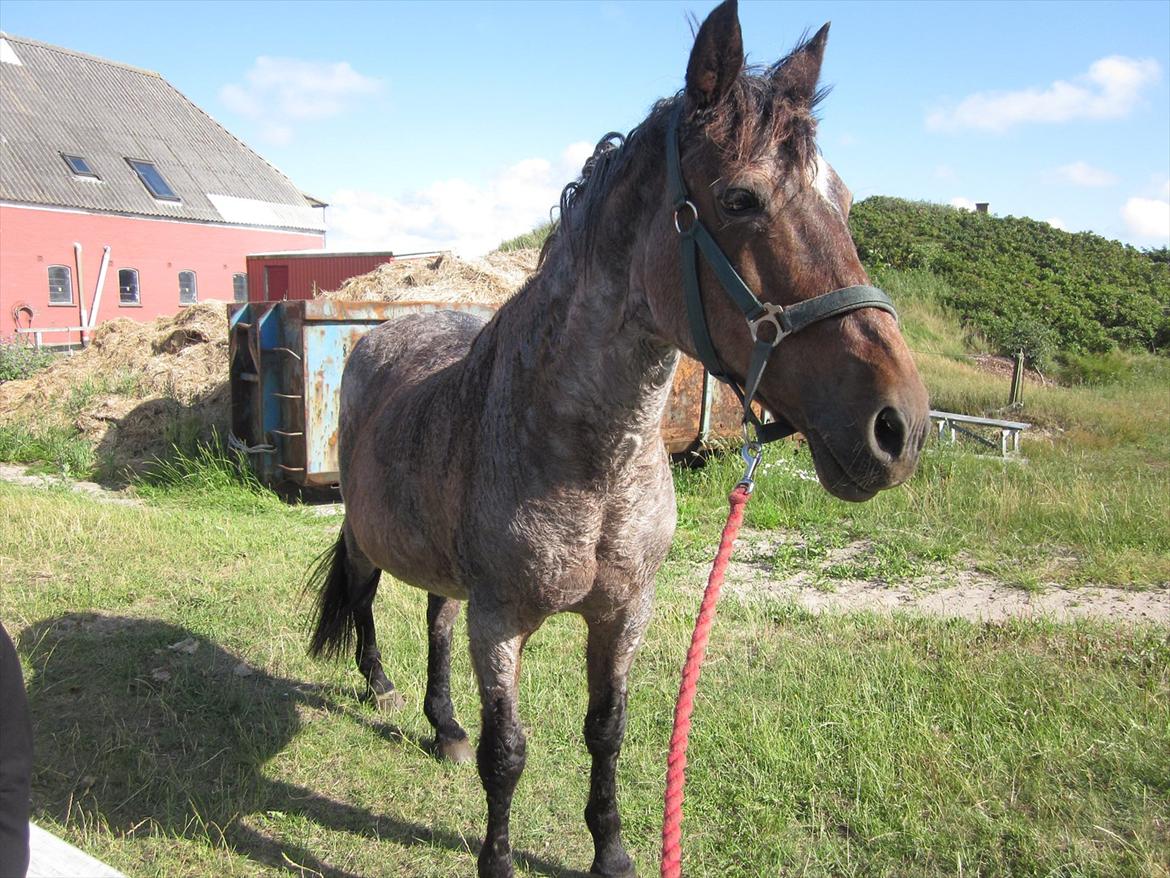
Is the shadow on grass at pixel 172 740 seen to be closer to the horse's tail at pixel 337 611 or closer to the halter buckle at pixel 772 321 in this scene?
the horse's tail at pixel 337 611

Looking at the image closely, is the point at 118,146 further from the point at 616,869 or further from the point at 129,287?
the point at 616,869

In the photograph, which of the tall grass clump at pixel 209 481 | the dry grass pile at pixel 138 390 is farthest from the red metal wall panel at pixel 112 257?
the tall grass clump at pixel 209 481

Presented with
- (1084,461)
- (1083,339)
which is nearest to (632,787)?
(1084,461)

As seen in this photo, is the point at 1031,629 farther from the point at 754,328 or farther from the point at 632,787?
the point at 754,328

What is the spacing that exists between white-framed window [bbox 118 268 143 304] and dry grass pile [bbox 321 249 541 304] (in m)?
21.0

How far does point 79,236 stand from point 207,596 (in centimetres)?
2517

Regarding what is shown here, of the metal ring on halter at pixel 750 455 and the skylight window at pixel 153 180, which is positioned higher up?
the skylight window at pixel 153 180

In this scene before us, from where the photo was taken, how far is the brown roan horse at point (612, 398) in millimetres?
1667

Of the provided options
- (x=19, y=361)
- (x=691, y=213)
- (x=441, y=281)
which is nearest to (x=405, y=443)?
(x=691, y=213)

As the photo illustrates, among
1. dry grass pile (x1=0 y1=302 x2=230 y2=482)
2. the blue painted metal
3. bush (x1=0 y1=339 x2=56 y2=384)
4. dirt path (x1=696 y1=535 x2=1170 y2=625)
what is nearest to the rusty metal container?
the blue painted metal

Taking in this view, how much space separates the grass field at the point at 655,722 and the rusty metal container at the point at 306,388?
130 centimetres

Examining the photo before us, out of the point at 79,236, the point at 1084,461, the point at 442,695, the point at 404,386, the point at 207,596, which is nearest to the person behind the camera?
the point at 404,386

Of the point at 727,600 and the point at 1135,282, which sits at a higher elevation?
the point at 1135,282

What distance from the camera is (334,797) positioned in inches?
137
